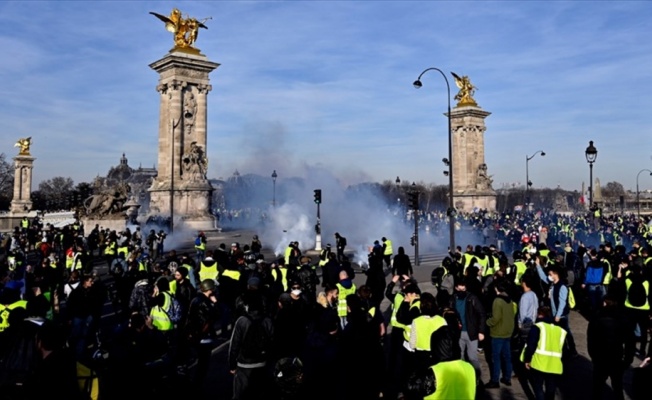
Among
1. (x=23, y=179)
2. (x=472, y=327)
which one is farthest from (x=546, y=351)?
(x=23, y=179)

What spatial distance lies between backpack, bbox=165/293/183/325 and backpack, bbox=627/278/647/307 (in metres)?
7.44

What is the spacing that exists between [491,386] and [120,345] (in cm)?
521

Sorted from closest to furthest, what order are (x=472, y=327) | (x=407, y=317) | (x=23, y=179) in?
(x=407, y=317), (x=472, y=327), (x=23, y=179)

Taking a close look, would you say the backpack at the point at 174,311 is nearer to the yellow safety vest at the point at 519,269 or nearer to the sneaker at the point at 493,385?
the sneaker at the point at 493,385

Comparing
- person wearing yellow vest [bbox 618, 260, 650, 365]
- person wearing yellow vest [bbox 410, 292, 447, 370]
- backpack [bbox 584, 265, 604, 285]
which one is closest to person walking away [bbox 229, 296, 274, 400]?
person wearing yellow vest [bbox 410, 292, 447, 370]

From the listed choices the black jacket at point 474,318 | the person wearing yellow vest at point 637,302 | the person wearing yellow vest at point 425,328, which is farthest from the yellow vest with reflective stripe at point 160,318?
the person wearing yellow vest at point 637,302

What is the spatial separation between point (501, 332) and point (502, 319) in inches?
7.5

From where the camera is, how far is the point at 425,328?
6508 millimetres

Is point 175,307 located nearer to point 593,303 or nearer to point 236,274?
point 236,274

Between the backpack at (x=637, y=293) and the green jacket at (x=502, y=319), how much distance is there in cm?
306

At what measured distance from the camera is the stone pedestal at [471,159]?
2402 inches

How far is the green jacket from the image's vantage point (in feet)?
25.5

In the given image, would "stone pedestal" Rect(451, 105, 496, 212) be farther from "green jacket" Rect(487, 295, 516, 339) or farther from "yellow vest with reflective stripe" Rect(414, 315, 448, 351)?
"yellow vest with reflective stripe" Rect(414, 315, 448, 351)

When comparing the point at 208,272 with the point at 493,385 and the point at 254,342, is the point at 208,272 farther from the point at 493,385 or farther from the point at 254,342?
the point at 493,385
